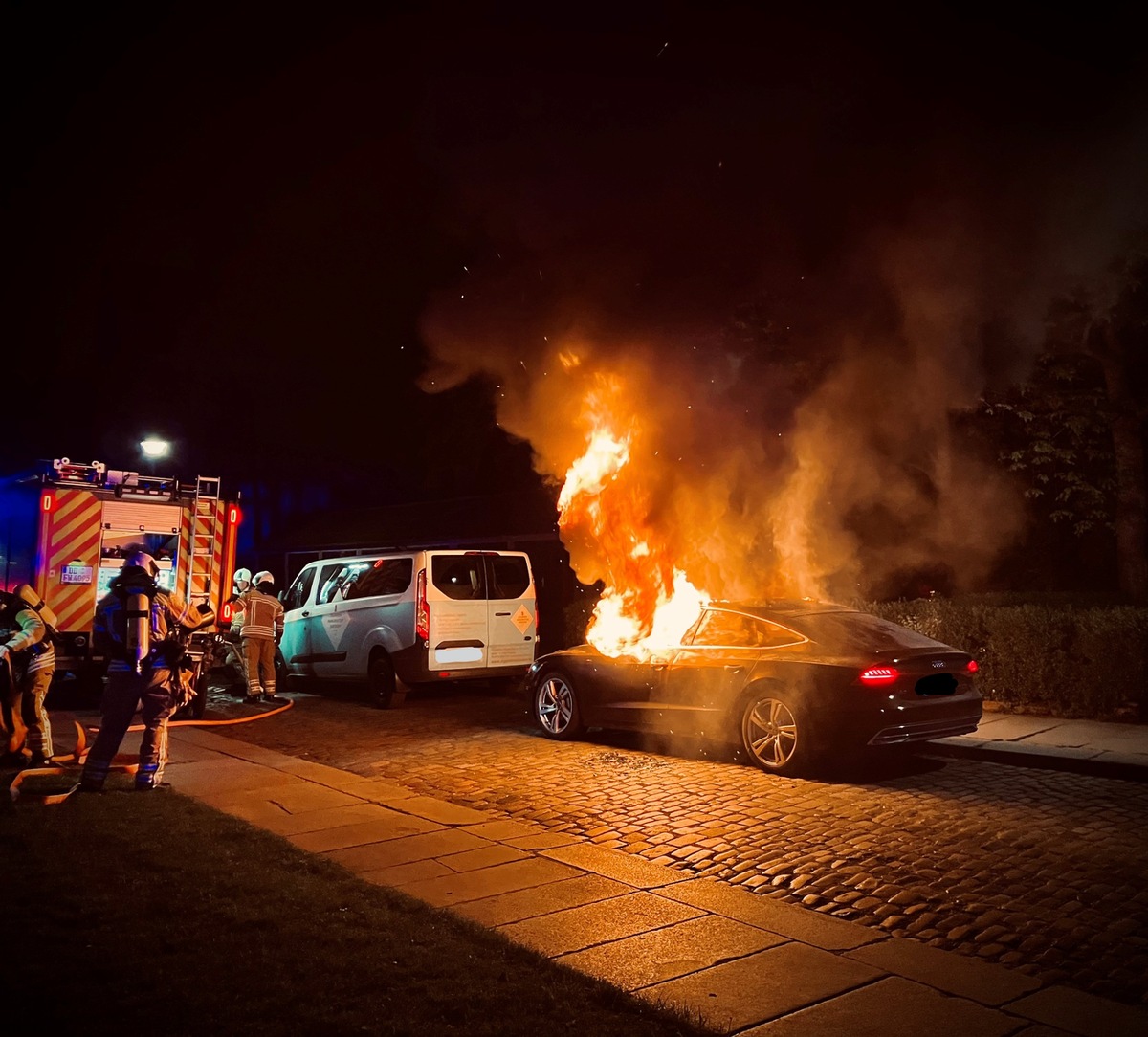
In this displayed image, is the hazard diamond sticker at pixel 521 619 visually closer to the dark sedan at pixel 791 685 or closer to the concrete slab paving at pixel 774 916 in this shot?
the dark sedan at pixel 791 685

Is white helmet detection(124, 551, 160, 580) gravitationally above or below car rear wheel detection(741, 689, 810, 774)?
above

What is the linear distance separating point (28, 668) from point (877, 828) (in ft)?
23.5

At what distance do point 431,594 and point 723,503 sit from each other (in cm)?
438

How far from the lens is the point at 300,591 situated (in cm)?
1505

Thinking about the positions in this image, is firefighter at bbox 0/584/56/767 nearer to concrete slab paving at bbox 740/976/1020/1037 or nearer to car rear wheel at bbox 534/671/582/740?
car rear wheel at bbox 534/671/582/740

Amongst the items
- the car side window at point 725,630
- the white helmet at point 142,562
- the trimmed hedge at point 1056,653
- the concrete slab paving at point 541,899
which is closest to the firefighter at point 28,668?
the white helmet at point 142,562

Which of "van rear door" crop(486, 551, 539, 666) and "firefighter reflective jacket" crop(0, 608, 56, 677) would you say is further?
"van rear door" crop(486, 551, 539, 666)

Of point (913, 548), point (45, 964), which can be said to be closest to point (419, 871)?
point (45, 964)

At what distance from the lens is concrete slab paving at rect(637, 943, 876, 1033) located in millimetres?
3703

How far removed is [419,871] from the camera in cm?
564

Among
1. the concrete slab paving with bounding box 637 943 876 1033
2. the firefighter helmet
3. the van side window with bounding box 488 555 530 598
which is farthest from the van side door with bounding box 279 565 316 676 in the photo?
the concrete slab paving with bounding box 637 943 876 1033

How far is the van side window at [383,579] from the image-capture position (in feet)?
42.4

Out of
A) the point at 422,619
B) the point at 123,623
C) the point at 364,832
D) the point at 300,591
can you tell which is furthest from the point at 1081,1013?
the point at 300,591

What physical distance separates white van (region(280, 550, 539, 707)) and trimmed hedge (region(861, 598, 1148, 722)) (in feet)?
17.7
